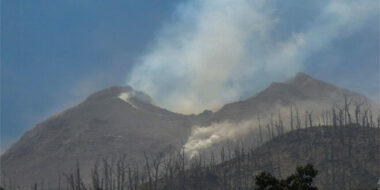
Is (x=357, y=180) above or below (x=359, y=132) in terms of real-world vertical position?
below

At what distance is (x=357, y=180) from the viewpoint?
11994 cm

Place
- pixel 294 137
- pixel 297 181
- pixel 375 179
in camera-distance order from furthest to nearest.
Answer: pixel 294 137 < pixel 375 179 < pixel 297 181

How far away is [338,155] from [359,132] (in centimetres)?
1817

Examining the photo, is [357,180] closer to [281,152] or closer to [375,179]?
[375,179]

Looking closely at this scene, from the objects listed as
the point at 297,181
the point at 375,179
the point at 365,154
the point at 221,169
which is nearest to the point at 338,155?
the point at 365,154

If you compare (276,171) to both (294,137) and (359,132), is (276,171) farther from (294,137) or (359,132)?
(359,132)

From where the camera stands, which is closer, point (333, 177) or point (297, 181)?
point (297, 181)

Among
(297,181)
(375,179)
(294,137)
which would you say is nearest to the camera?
(297,181)

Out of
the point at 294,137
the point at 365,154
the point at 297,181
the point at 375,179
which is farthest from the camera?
the point at 294,137

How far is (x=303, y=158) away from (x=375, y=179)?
2370 centimetres

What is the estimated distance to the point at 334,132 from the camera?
14825cm

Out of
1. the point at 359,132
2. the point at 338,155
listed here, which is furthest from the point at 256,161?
the point at 359,132

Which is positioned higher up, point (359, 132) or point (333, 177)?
point (359, 132)

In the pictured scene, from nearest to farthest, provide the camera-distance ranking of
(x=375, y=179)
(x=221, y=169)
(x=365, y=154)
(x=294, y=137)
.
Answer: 1. (x=375, y=179)
2. (x=365, y=154)
3. (x=221, y=169)
4. (x=294, y=137)
